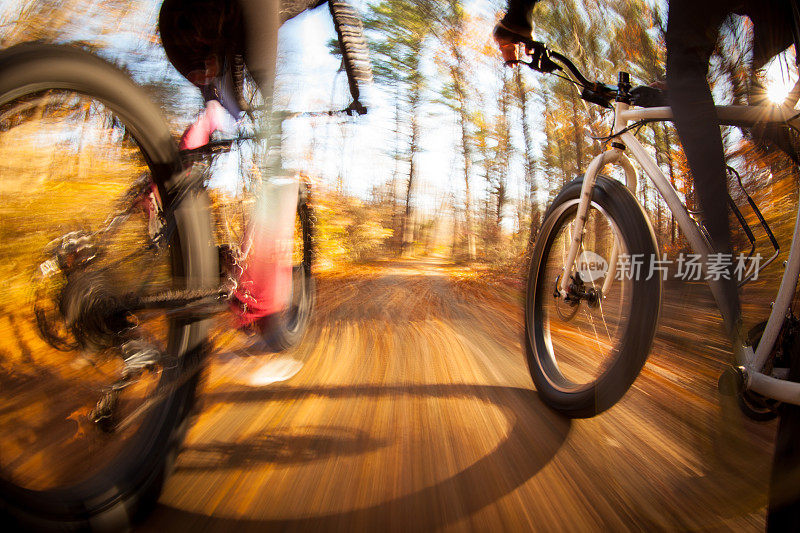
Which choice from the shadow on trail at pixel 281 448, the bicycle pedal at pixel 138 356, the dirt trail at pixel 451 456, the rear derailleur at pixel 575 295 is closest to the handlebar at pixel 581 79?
the rear derailleur at pixel 575 295

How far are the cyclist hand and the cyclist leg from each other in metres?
0.48

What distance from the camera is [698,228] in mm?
1025

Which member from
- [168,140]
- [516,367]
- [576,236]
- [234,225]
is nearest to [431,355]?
[516,367]

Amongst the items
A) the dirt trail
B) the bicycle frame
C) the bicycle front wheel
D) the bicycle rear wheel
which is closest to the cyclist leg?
the bicycle frame

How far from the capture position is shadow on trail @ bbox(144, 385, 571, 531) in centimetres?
85

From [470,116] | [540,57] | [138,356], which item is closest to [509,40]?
[540,57]

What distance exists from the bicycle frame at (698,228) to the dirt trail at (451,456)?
35 centimetres

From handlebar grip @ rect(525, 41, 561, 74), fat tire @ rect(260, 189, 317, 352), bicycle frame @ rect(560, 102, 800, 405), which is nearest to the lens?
bicycle frame @ rect(560, 102, 800, 405)

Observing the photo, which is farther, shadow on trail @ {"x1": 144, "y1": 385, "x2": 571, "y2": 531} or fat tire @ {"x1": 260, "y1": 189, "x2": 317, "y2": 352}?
fat tire @ {"x1": 260, "y1": 189, "x2": 317, "y2": 352}

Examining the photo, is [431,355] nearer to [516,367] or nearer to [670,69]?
[516,367]

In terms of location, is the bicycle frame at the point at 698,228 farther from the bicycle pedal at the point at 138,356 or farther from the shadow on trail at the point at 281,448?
the bicycle pedal at the point at 138,356

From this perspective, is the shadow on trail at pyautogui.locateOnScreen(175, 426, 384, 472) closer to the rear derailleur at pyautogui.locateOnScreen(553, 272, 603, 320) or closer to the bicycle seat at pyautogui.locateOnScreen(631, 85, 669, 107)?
the rear derailleur at pyautogui.locateOnScreen(553, 272, 603, 320)

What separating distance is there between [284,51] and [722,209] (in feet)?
5.74

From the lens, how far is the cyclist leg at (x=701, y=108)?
1011 mm
